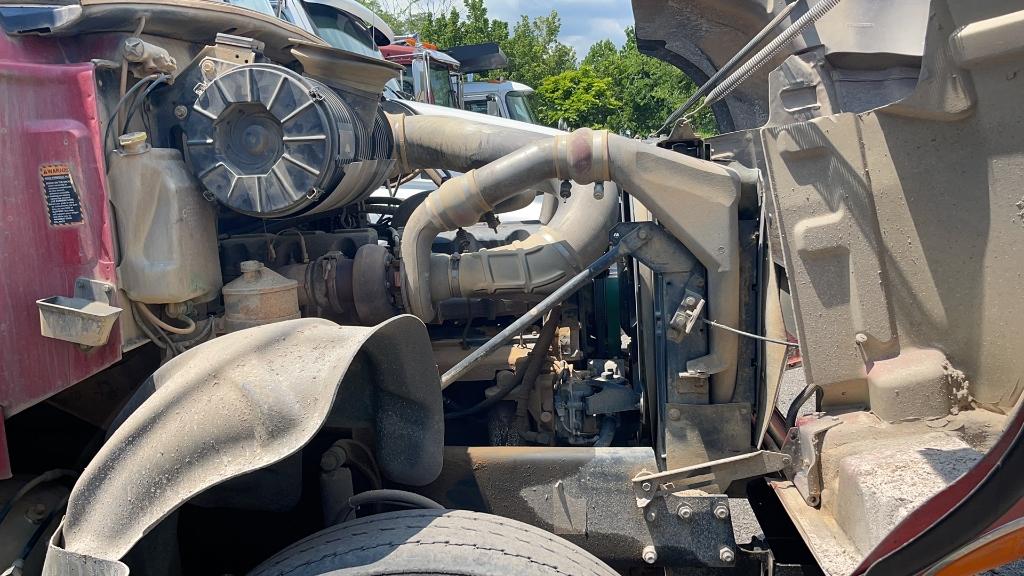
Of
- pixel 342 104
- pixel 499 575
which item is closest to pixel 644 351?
pixel 499 575

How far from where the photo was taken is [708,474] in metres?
2.30

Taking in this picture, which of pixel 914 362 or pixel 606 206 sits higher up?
pixel 606 206

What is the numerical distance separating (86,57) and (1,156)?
407mm

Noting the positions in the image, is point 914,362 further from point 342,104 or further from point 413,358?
point 342,104

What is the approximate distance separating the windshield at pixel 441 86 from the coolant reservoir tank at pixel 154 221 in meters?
A: 8.05

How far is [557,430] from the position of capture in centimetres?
281

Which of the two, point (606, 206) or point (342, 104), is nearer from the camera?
point (342, 104)

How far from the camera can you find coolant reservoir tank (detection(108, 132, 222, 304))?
2178 mm

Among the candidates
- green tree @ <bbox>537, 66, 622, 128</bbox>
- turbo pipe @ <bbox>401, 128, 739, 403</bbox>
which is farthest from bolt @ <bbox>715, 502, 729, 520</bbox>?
green tree @ <bbox>537, 66, 622, 128</bbox>

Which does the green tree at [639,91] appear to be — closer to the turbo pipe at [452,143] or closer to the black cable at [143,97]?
the turbo pipe at [452,143]

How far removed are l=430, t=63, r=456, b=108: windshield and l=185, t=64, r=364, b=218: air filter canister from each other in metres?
7.96

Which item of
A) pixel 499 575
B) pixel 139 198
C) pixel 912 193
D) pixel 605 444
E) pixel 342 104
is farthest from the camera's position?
pixel 605 444

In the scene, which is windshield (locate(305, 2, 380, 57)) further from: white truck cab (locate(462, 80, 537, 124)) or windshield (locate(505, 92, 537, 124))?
windshield (locate(505, 92, 537, 124))

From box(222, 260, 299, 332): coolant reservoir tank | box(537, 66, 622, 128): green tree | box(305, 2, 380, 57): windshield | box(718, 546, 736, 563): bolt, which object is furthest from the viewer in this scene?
box(537, 66, 622, 128): green tree
